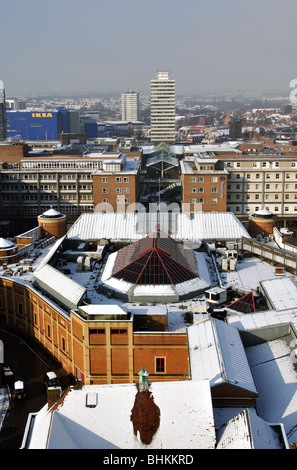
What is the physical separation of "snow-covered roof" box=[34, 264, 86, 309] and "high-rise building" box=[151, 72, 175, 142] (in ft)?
507

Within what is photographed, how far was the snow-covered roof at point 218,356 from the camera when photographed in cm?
2391

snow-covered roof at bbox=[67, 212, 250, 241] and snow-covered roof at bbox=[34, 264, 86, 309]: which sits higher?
snow-covered roof at bbox=[67, 212, 250, 241]

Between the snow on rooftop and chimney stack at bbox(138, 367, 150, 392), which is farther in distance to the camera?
the snow on rooftop

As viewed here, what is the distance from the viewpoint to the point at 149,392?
65.9 ft

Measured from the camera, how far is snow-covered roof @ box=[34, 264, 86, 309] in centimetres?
3519

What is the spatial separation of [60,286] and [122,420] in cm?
1902

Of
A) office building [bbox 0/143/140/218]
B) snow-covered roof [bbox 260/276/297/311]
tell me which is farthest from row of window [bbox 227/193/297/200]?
snow-covered roof [bbox 260/276/297/311]

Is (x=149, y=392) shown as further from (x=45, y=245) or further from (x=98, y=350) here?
(x=45, y=245)

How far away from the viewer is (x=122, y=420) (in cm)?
1917

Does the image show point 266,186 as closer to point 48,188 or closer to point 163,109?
point 48,188

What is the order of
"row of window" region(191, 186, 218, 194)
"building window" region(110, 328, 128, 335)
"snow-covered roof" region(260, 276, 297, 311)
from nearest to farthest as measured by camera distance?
→ 1. "building window" region(110, 328, 128, 335)
2. "snow-covered roof" region(260, 276, 297, 311)
3. "row of window" region(191, 186, 218, 194)

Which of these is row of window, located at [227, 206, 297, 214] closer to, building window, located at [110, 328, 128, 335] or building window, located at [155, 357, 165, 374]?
building window, located at [155, 357, 165, 374]

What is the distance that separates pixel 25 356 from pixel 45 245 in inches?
649
